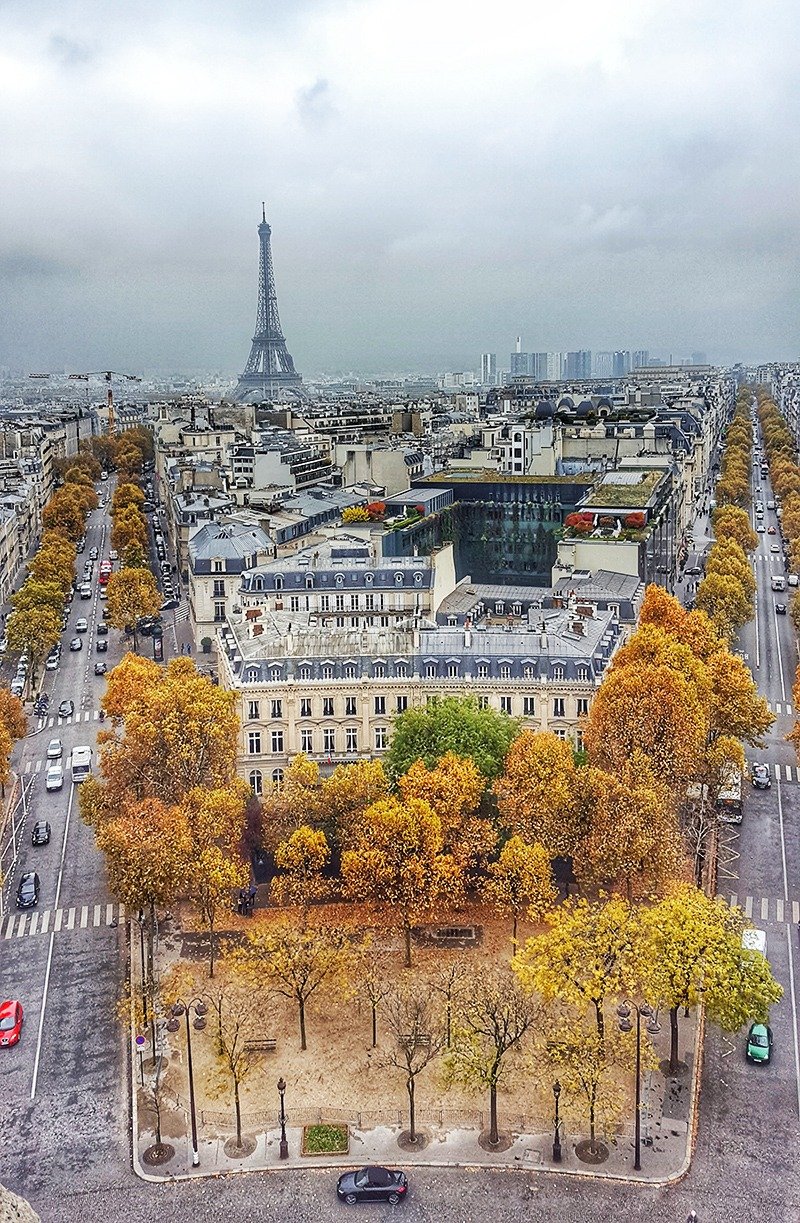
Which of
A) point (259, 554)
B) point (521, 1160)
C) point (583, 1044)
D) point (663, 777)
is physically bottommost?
point (521, 1160)

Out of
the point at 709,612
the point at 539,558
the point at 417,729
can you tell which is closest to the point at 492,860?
the point at 417,729

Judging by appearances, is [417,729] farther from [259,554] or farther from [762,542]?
[762,542]

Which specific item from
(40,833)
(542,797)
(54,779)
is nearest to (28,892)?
(40,833)

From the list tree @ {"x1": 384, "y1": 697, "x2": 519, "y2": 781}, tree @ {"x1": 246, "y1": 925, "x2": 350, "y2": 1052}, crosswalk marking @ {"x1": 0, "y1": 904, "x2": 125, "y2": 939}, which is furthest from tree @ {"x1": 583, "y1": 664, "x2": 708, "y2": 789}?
crosswalk marking @ {"x1": 0, "y1": 904, "x2": 125, "y2": 939}

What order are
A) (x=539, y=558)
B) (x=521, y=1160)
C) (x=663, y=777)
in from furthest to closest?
(x=539, y=558), (x=663, y=777), (x=521, y=1160)

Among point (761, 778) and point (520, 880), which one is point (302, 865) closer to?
point (520, 880)
